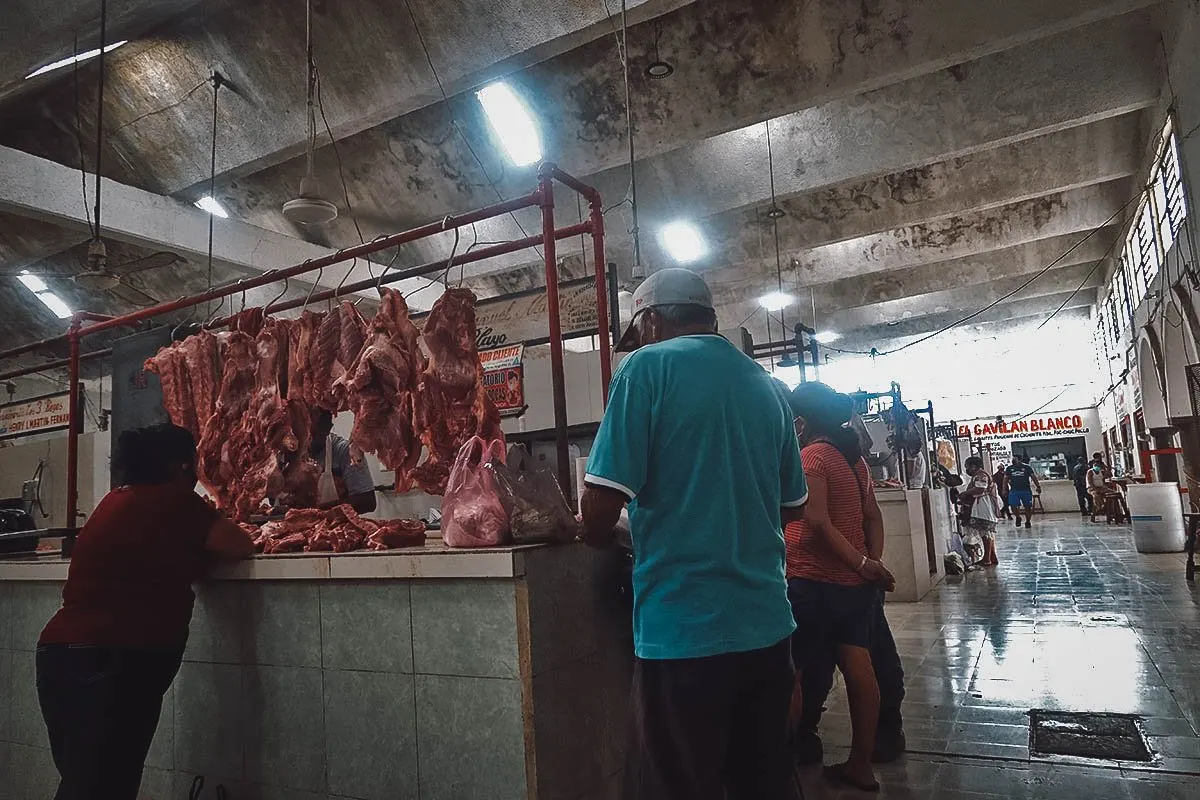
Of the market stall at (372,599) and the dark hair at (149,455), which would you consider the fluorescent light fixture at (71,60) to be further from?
the dark hair at (149,455)

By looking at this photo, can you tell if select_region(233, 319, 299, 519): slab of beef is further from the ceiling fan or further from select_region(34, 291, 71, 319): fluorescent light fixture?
select_region(34, 291, 71, 319): fluorescent light fixture

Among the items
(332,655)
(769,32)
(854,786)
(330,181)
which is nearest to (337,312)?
(332,655)

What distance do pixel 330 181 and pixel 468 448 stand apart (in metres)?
8.55

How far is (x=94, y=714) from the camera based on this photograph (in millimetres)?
2990

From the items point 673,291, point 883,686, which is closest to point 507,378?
point 883,686

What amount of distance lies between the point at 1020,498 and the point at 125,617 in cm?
2146

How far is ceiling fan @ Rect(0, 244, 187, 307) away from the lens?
5.06m

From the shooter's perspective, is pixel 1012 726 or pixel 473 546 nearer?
pixel 473 546

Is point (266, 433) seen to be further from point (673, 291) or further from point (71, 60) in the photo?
point (71, 60)

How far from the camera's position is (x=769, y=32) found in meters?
7.49

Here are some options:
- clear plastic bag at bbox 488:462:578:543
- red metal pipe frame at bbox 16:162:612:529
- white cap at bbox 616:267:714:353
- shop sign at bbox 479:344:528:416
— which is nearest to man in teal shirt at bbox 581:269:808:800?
white cap at bbox 616:267:714:353

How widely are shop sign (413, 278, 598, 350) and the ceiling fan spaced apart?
2470mm

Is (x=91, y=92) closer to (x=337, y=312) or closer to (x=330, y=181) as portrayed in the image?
(x=330, y=181)

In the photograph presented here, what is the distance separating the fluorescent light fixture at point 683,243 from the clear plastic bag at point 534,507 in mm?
9688
